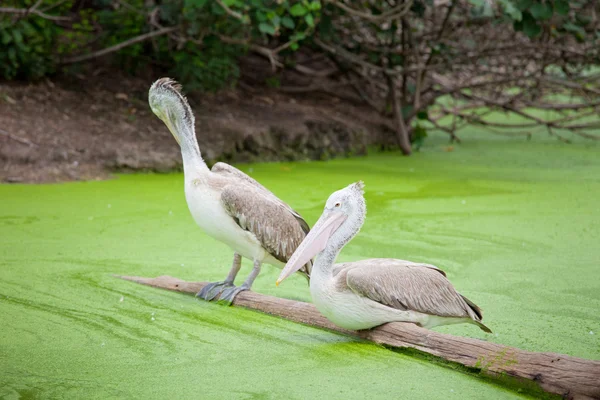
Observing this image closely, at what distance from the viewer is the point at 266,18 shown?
6352 millimetres

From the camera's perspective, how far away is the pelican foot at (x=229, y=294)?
3699mm

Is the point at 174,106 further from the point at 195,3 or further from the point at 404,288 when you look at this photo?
the point at 195,3

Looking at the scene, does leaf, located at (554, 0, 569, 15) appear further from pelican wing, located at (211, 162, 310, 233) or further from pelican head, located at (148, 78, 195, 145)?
pelican head, located at (148, 78, 195, 145)

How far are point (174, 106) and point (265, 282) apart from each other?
100 cm

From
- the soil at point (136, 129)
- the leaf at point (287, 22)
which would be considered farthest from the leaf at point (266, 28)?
the soil at point (136, 129)

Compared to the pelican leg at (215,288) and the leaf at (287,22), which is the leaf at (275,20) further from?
the pelican leg at (215,288)

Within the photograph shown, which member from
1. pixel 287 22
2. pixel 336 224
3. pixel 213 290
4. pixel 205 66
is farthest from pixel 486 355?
pixel 205 66

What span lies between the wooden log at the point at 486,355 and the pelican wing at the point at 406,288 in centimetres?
11

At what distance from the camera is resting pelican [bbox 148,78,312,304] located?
3719mm

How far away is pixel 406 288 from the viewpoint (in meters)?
3.14

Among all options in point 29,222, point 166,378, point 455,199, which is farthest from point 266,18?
point 166,378

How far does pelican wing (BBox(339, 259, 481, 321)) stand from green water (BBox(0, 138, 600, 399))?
22 centimetres

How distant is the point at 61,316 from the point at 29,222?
5.82 feet

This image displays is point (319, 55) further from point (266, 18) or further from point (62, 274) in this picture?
point (62, 274)
